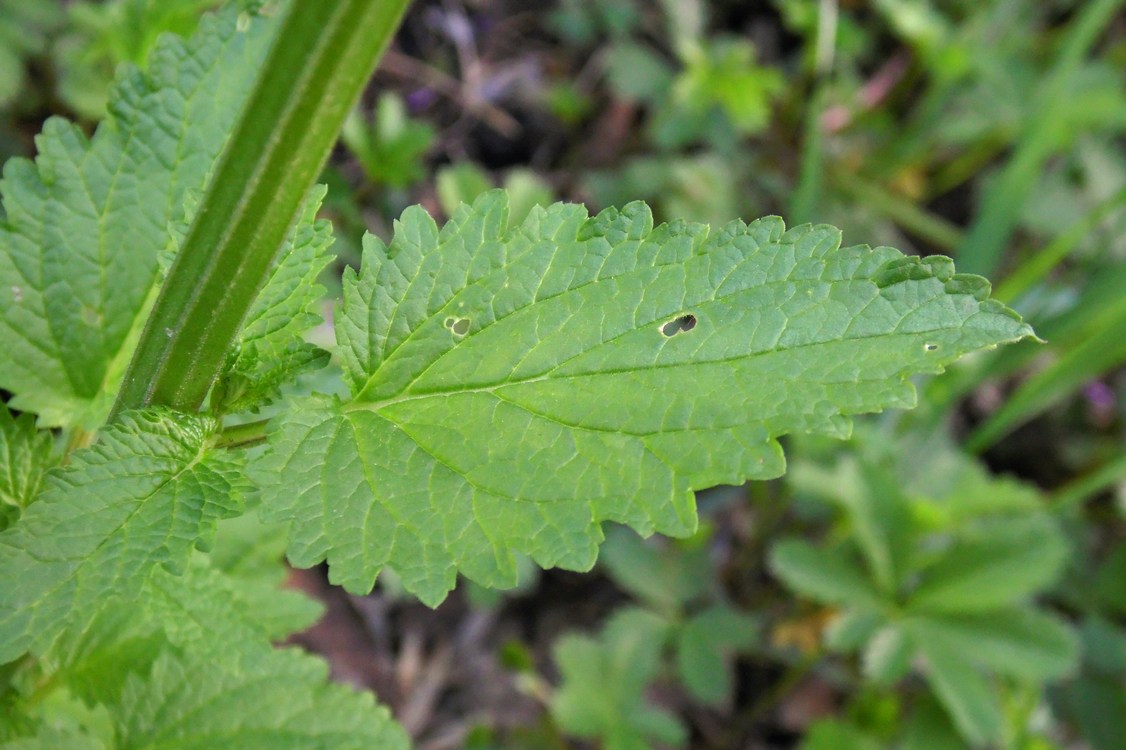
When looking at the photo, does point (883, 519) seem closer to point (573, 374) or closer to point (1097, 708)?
point (1097, 708)

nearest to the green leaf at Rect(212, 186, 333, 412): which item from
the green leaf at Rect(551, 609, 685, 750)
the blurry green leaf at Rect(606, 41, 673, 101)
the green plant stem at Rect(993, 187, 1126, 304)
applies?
the green leaf at Rect(551, 609, 685, 750)

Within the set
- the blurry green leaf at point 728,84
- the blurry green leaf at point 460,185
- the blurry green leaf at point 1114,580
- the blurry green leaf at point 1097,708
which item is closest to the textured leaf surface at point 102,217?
the blurry green leaf at point 460,185

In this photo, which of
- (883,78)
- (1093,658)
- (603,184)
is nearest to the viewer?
(1093,658)

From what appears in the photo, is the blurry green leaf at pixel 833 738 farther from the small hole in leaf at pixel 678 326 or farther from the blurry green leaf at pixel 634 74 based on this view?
the blurry green leaf at pixel 634 74

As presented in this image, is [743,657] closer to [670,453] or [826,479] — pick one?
[826,479]

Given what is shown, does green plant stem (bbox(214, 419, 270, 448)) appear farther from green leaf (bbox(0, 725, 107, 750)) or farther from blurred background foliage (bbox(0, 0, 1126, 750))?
blurred background foliage (bbox(0, 0, 1126, 750))

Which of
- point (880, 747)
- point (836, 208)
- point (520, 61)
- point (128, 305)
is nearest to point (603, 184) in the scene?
point (520, 61)
